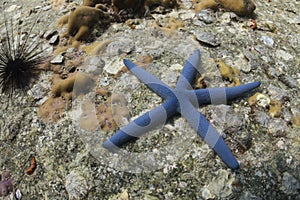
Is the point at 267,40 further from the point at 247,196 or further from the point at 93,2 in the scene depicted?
the point at 93,2

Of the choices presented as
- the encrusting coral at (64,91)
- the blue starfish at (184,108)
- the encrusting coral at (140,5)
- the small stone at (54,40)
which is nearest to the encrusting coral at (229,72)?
the blue starfish at (184,108)

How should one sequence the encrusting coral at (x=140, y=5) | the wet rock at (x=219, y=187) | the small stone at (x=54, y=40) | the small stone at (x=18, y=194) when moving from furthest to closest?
the encrusting coral at (x=140, y=5)
the small stone at (x=54, y=40)
the small stone at (x=18, y=194)
the wet rock at (x=219, y=187)

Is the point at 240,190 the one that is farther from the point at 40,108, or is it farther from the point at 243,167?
the point at 40,108

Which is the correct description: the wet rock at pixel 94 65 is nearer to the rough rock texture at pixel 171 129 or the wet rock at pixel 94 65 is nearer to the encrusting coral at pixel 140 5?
the rough rock texture at pixel 171 129

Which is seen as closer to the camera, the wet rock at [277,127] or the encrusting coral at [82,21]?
the wet rock at [277,127]

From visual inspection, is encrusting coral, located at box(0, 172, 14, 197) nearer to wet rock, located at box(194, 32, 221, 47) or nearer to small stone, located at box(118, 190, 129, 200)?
small stone, located at box(118, 190, 129, 200)

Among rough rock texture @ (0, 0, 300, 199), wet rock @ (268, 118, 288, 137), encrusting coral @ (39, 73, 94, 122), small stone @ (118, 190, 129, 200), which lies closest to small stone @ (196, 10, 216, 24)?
rough rock texture @ (0, 0, 300, 199)

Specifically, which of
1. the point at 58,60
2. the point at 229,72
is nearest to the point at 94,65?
the point at 58,60

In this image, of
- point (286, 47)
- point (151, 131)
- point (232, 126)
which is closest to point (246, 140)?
point (232, 126)
